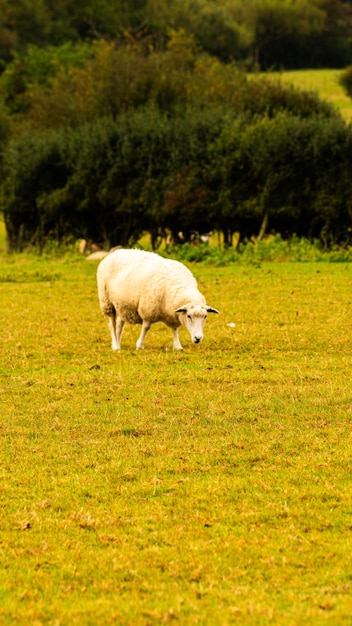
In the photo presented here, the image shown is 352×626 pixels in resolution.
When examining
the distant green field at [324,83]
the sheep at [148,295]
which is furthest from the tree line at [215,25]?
the sheep at [148,295]

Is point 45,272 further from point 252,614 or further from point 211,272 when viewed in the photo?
point 252,614

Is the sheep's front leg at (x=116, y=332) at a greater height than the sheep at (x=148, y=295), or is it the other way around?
the sheep at (x=148, y=295)

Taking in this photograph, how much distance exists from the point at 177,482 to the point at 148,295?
6950mm

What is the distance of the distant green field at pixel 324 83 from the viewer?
8388 centimetres

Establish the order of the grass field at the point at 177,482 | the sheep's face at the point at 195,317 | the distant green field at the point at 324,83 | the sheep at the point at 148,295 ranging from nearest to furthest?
1. the grass field at the point at 177,482
2. the sheep's face at the point at 195,317
3. the sheep at the point at 148,295
4. the distant green field at the point at 324,83

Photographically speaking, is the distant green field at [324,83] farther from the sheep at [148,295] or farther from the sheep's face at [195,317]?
the sheep's face at [195,317]

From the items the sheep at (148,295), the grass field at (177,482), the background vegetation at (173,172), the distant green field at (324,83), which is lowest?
the distant green field at (324,83)

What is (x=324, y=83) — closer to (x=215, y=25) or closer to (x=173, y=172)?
(x=215, y=25)

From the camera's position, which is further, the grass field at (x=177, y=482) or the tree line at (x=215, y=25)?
the tree line at (x=215, y=25)

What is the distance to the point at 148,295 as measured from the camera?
1486 centimetres

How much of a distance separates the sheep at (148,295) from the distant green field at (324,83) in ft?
214

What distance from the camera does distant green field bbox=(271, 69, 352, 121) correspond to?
275 feet

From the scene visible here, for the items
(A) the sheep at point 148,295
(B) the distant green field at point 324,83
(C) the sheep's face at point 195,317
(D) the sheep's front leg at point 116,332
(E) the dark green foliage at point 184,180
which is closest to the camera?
(C) the sheep's face at point 195,317

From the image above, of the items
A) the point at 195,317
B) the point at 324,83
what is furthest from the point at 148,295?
Result: the point at 324,83
